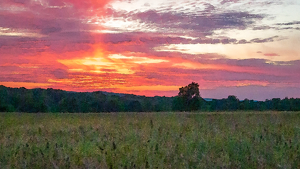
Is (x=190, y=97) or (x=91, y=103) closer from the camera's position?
(x=190, y=97)

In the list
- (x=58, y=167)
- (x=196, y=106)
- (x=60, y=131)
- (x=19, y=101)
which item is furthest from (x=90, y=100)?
(x=58, y=167)

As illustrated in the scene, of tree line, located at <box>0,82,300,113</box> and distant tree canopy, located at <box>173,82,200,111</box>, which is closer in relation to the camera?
distant tree canopy, located at <box>173,82,200,111</box>

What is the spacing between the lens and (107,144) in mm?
5672

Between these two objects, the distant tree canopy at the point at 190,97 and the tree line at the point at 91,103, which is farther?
the tree line at the point at 91,103

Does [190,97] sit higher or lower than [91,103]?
higher

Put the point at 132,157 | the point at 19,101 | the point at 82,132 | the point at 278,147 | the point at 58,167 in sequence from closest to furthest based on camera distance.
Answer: the point at 58,167
the point at 132,157
the point at 278,147
the point at 82,132
the point at 19,101

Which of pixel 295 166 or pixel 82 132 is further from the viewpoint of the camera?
pixel 82 132

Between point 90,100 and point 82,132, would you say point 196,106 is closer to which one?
point 90,100

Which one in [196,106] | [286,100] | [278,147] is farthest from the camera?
[286,100]

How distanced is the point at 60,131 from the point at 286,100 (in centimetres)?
5137

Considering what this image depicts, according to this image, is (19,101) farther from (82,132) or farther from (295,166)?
(295,166)

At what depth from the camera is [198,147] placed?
5645 mm

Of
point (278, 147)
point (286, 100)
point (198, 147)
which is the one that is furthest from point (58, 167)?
point (286, 100)

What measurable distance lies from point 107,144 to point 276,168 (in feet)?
10.5
